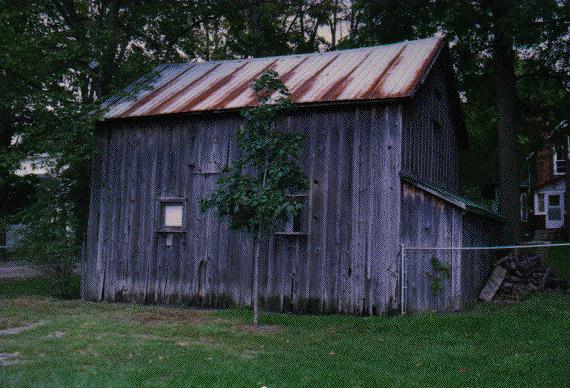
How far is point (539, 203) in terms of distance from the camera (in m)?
48.8

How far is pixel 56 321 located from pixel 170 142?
6.53 m

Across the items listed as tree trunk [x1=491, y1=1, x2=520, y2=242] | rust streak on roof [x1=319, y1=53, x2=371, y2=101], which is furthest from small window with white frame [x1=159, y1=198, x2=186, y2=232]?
tree trunk [x1=491, y1=1, x2=520, y2=242]

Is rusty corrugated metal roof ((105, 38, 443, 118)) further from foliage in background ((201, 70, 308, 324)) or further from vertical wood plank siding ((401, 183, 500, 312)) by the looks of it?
vertical wood plank siding ((401, 183, 500, 312))

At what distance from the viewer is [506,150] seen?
864 inches

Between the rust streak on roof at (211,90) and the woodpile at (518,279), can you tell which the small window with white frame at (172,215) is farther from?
the woodpile at (518,279)

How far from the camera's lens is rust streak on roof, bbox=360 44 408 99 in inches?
595

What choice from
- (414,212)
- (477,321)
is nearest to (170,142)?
(414,212)

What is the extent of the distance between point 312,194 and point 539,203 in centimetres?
3846

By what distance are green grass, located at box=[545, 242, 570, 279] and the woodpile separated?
5.45 meters

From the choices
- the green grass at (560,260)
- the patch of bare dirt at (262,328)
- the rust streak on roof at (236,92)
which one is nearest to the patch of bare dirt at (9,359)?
the patch of bare dirt at (262,328)

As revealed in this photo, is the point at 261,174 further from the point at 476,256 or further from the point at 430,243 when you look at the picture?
the point at 476,256

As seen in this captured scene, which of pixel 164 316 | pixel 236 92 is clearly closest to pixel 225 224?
pixel 164 316

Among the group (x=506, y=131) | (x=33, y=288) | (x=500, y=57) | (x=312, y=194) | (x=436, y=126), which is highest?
(x=500, y=57)

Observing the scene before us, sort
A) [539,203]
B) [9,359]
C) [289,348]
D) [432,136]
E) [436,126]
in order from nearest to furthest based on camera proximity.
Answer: [9,359] < [289,348] < [432,136] < [436,126] < [539,203]
